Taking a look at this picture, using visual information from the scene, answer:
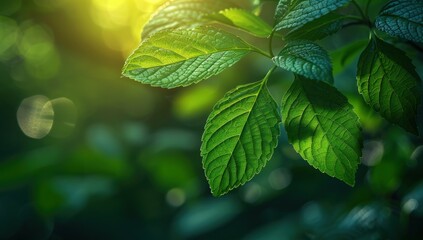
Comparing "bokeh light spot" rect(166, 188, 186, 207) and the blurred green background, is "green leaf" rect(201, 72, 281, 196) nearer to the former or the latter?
the blurred green background

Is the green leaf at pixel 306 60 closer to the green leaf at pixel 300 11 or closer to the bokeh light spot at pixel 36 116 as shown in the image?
the green leaf at pixel 300 11

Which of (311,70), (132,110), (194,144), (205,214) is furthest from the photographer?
(132,110)

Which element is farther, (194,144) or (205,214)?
(194,144)

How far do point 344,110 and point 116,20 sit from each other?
471 centimetres

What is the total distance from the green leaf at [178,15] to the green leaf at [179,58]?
0.47ft

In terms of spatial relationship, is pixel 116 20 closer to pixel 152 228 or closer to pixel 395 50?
pixel 152 228

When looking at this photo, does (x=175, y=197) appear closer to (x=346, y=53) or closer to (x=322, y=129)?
(x=346, y=53)

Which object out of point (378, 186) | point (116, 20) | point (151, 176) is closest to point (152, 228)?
point (151, 176)

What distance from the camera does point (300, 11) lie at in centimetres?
58

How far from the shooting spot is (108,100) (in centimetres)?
497

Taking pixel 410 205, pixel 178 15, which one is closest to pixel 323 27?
pixel 178 15

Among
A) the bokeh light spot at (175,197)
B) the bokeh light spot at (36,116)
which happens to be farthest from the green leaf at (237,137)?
the bokeh light spot at (36,116)

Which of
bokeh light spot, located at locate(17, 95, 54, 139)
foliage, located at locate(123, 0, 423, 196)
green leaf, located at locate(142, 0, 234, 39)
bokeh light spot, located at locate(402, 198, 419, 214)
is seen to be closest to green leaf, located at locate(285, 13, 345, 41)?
foliage, located at locate(123, 0, 423, 196)

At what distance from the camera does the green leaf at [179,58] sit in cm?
59
